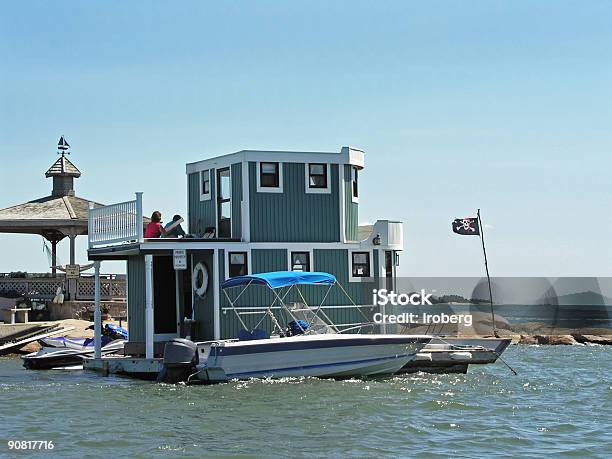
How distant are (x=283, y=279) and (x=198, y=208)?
5.81m

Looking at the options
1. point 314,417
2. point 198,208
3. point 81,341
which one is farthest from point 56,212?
point 314,417

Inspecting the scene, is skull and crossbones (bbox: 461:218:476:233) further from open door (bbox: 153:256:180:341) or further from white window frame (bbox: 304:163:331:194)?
open door (bbox: 153:256:180:341)

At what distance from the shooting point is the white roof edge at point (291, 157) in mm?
28969

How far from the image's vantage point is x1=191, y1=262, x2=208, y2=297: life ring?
28.8m

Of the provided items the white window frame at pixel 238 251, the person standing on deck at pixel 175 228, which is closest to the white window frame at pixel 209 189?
the person standing on deck at pixel 175 228

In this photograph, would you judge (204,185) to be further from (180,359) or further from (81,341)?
(81,341)

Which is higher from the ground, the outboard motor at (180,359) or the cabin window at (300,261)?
the cabin window at (300,261)

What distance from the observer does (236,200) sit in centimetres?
2928

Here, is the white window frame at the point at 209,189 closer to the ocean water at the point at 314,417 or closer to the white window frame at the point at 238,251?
the white window frame at the point at 238,251

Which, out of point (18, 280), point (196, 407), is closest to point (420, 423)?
point (196, 407)

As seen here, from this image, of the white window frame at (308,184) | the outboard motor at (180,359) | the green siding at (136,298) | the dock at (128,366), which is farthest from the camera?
the green siding at (136,298)

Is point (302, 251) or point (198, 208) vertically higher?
point (198, 208)

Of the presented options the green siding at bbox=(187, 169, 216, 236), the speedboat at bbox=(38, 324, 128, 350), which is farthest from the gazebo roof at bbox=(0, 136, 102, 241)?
the green siding at bbox=(187, 169, 216, 236)

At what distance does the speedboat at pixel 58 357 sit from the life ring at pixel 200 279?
15.2 feet
